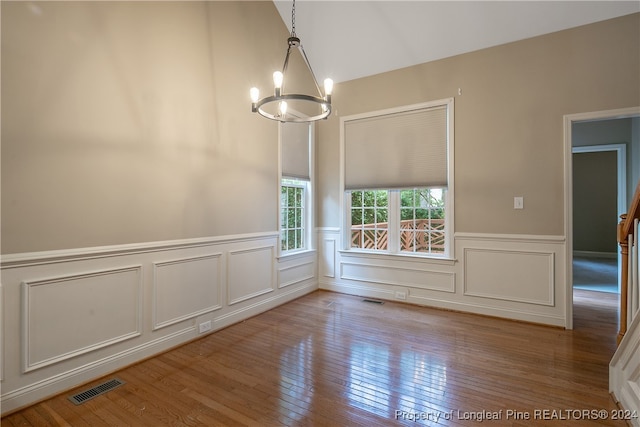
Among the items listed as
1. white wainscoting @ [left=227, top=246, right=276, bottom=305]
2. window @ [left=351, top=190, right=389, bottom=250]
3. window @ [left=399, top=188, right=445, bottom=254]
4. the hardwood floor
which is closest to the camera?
the hardwood floor

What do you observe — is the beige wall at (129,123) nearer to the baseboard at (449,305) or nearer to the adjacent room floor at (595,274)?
the baseboard at (449,305)

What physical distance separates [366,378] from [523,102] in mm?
3426

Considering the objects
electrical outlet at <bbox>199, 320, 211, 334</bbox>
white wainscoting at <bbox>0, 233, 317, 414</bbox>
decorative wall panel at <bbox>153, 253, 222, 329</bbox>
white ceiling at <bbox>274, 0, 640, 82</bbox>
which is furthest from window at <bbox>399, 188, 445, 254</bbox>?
electrical outlet at <bbox>199, 320, 211, 334</bbox>

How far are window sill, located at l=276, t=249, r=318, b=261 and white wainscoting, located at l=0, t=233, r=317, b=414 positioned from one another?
58cm

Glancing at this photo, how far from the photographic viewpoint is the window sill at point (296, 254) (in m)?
4.37

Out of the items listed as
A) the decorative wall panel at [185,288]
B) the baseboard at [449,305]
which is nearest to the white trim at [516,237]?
the baseboard at [449,305]

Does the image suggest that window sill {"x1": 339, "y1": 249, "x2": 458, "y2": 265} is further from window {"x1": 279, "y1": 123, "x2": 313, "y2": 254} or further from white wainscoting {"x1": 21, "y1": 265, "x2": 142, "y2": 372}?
white wainscoting {"x1": 21, "y1": 265, "x2": 142, "y2": 372}

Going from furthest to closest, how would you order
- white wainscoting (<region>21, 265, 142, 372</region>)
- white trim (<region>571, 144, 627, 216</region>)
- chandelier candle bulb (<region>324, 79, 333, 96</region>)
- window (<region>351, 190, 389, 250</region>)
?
white trim (<region>571, 144, 627, 216</region>) < window (<region>351, 190, 389, 250</region>) < chandelier candle bulb (<region>324, 79, 333, 96</region>) < white wainscoting (<region>21, 265, 142, 372</region>)

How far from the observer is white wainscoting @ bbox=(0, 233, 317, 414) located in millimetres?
2119

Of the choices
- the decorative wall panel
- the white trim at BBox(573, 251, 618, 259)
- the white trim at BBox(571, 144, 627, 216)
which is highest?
the white trim at BBox(571, 144, 627, 216)

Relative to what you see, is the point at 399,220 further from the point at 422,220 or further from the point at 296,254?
the point at 296,254

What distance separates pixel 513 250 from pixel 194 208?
142 inches

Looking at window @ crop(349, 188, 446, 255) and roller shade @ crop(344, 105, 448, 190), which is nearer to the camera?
roller shade @ crop(344, 105, 448, 190)

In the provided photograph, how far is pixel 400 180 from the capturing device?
172 inches
